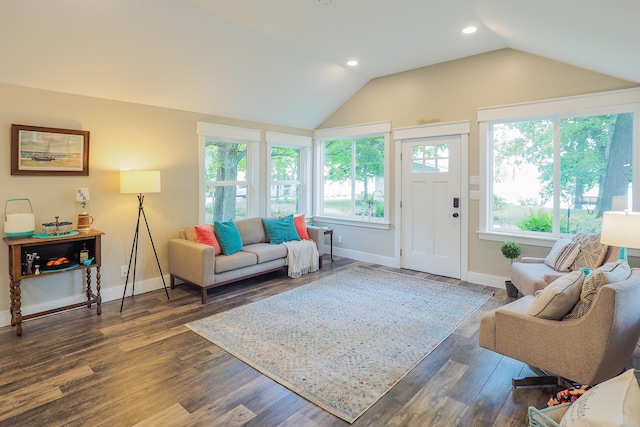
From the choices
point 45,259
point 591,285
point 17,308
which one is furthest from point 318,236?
point 591,285

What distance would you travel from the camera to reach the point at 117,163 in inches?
156

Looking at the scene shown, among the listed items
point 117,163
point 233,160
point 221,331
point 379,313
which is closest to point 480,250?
point 379,313

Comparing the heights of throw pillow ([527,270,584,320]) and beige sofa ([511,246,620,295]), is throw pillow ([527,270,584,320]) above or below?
above

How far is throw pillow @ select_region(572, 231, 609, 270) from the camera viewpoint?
10.5 feet

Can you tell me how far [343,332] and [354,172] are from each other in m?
3.34

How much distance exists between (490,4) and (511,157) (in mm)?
2076

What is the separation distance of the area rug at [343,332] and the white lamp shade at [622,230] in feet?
4.60

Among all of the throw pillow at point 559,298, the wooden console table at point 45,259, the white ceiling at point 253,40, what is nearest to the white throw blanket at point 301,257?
the white ceiling at point 253,40

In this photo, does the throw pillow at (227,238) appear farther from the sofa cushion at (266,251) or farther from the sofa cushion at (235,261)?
the sofa cushion at (266,251)

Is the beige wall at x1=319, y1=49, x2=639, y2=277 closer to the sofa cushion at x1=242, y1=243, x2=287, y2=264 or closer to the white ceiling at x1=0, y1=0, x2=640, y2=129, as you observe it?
the white ceiling at x1=0, y1=0, x2=640, y2=129

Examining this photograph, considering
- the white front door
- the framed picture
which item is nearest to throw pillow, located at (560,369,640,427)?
the white front door

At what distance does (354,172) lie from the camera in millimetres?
5992

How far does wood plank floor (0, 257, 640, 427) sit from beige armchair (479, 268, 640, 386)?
12.6 inches

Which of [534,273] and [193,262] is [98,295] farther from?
[534,273]
